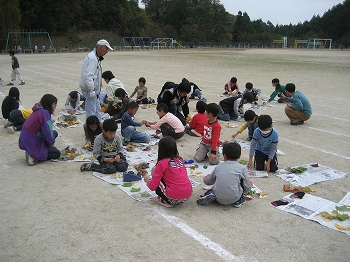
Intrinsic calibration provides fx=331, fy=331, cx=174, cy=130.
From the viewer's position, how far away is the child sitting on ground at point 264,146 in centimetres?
558

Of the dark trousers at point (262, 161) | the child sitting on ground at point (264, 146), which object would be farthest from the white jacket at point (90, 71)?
the dark trousers at point (262, 161)

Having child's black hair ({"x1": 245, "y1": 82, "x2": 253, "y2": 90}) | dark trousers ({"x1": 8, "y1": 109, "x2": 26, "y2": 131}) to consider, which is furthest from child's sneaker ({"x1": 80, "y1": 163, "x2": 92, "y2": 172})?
child's black hair ({"x1": 245, "y1": 82, "x2": 253, "y2": 90})

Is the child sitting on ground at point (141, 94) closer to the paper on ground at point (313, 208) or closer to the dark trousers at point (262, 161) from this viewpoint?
the dark trousers at point (262, 161)

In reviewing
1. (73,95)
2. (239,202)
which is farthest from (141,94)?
(239,202)

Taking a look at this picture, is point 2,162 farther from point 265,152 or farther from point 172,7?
point 172,7

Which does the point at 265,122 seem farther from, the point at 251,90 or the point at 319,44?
the point at 319,44

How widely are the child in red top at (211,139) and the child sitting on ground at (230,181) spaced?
1.50 meters

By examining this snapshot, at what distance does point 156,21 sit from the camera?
354 ft

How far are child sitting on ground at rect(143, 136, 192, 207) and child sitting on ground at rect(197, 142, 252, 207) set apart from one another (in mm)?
377

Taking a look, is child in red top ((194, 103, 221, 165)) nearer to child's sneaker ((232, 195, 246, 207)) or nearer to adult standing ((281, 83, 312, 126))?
child's sneaker ((232, 195, 246, 207))

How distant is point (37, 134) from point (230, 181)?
363 cm

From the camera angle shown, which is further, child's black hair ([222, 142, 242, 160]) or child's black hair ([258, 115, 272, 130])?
child's black hair ([258, 115, 272, 130])

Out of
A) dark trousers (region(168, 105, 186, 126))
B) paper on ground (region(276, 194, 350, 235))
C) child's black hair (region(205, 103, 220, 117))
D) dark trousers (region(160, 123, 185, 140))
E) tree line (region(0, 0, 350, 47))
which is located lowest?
paper on ground (region(276, 194, 350, 235))

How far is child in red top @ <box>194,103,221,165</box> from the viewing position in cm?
609
